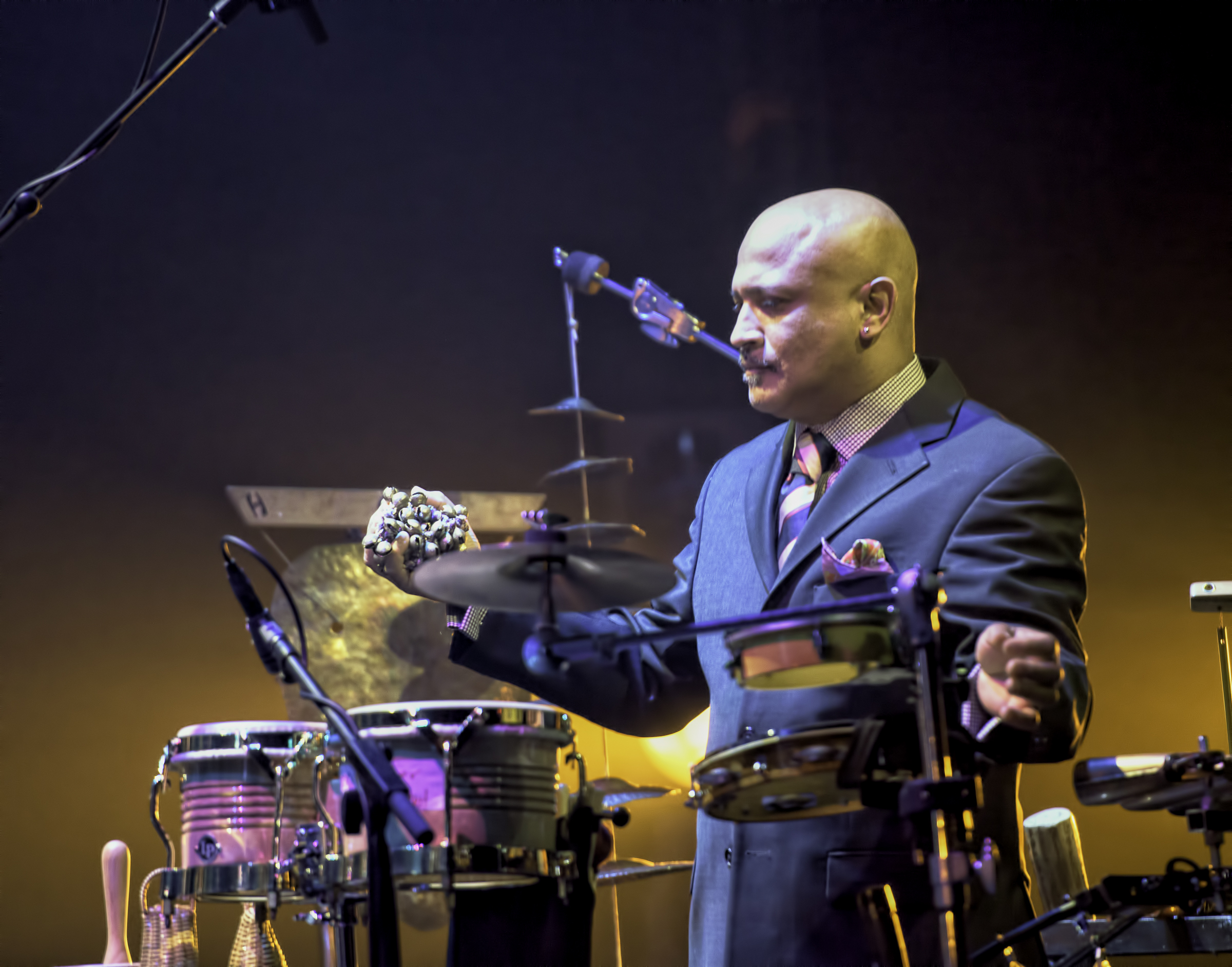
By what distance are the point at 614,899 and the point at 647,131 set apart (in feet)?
9.05

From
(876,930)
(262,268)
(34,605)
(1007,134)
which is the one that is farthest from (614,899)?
(1007,134)

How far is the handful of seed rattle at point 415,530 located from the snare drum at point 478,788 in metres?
0.35

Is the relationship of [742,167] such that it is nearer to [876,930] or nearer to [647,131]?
[647,131]

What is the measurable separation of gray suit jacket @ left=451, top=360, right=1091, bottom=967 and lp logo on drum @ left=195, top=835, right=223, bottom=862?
0.87 metres

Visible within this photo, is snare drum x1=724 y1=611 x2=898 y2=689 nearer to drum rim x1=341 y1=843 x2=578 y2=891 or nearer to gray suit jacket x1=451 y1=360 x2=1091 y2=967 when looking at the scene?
gray suit jacket x1=451 y1=360 x2=1091 y2=967

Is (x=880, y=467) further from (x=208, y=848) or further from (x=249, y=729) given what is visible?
(x=208, y=848)

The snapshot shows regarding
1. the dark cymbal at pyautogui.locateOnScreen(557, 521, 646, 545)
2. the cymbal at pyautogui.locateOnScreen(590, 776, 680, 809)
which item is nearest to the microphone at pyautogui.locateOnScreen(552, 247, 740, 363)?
the dark cymbal at pyautogui.locateOnScreen(557, 521, 646, 545)

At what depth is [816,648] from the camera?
1.23 meters

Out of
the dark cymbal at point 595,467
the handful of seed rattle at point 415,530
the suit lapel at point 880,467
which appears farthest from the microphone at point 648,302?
the handful of seed rattle at point 415,530

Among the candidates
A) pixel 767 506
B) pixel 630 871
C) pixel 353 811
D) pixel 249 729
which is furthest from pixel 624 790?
pixel 353 811

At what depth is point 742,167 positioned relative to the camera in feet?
14.7

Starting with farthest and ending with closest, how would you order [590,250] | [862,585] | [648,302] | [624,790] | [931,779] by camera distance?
[590,250] → [648,302] → [624,790] → [862,585] → [931,779]

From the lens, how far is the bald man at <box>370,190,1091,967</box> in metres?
1.52

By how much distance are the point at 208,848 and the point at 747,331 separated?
4.88 ft
